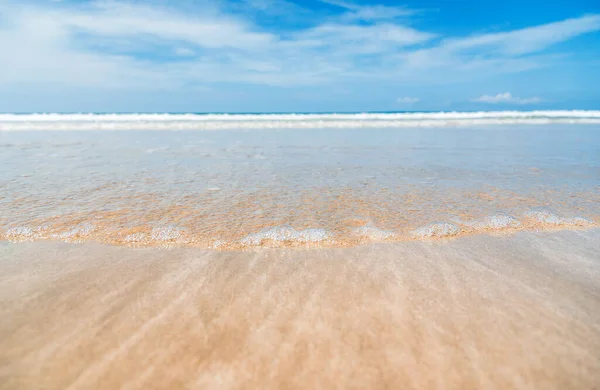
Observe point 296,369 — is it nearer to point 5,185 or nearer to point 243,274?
point 243,274

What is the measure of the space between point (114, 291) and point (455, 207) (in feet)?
10.6

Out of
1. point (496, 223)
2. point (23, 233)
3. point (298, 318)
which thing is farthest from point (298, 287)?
point (23, 233)

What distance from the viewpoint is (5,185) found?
4.48 meters

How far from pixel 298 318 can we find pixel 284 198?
231 cm

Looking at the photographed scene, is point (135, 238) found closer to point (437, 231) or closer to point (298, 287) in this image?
point (298, 287)

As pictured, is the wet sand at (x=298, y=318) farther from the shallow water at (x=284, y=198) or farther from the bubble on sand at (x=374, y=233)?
the shallow water at (x=284, y=198)

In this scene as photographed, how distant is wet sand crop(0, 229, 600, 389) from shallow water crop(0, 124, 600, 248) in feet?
1.11

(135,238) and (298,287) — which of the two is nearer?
(298,287)

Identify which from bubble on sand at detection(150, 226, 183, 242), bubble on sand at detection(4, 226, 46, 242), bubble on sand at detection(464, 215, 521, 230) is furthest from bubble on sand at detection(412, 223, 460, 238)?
bubble on sand at detection(4, 226, 46, 242)

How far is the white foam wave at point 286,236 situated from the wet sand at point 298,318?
199mm

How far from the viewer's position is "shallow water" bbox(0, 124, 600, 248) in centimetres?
292

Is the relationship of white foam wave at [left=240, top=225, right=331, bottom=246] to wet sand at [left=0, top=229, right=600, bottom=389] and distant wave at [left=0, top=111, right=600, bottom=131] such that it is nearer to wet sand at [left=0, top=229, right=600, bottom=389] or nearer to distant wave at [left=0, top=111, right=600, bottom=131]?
wet sand at [left=0, top=229, right=600, bottom=389]

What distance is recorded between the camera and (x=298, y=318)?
5.74ft

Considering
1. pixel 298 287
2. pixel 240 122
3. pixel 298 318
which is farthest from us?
pixel 240 122
